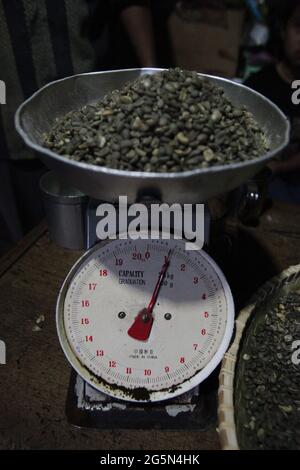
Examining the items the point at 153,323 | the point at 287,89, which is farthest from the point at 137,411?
the point at 287,89

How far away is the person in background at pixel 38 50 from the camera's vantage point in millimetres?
1187

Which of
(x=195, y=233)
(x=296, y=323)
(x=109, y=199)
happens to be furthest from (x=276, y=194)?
(x=109, y=199)

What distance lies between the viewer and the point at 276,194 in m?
1.82

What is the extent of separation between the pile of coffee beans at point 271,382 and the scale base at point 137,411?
7 cm

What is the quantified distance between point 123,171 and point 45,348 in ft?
1.76

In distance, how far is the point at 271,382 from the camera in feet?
2.65

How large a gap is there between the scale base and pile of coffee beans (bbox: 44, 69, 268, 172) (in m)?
0.41

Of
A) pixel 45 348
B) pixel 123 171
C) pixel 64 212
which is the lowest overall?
pixel 45 348

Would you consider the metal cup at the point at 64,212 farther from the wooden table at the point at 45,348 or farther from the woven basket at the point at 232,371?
the woven basket at the point at 232,371

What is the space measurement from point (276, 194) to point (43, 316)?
1209mm

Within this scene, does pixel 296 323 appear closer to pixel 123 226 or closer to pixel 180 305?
pixel 180 305

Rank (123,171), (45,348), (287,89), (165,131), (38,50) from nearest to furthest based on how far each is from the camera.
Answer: (123,171) < (165,131) < (45,348) < (38,50) < (287,89)

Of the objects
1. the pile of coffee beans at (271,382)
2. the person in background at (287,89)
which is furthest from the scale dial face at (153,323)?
the person in background at (287,89)

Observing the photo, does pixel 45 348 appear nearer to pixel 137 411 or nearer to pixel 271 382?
pixel 137 411
